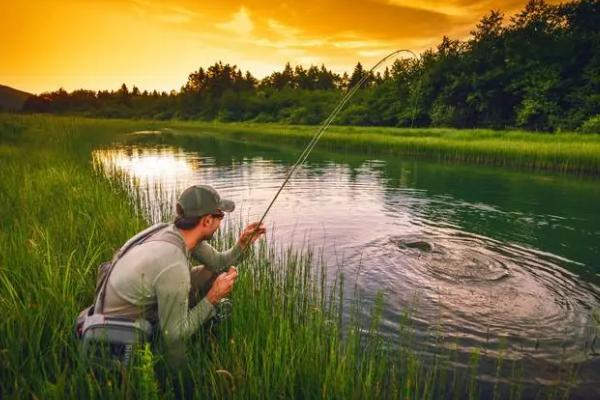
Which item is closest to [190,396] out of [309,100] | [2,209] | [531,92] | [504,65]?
[2,209]

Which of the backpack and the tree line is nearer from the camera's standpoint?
the backpack

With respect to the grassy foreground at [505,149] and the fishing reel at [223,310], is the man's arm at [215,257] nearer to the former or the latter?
the fishing reel at [223,310]

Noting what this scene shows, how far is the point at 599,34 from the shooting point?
126 feet

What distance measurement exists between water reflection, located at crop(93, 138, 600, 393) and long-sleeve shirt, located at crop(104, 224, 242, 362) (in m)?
2.47

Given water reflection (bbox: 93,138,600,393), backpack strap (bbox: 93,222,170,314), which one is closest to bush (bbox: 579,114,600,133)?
water reflection (bbox: 93,138,600,393)

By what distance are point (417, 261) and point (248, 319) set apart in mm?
5184

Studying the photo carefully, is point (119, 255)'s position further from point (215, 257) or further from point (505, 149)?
point (505, 149)

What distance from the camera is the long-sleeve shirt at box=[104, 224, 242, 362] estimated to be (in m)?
2.67

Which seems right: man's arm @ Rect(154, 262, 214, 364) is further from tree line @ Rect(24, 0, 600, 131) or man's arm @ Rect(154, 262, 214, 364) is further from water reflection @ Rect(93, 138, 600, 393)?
tree line @ Rect(24, 0, 600, 131)

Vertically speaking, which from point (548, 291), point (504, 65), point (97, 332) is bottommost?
point (548, 291)

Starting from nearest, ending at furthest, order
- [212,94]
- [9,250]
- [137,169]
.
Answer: [9,250]
[137,169]
[212,94]

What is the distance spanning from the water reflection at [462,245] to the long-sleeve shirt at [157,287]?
8.12 ft

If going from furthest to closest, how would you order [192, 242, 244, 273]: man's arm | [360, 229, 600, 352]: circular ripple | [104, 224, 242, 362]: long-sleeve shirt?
1. [360, 229, 600, 352]: circular ripple
2. [192, 242, 244, 273]: man's arm
3. [104, 224, 242, 362]: long-sleeve shirt

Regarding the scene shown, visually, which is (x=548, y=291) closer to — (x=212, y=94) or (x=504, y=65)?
(x=504, y=65)
